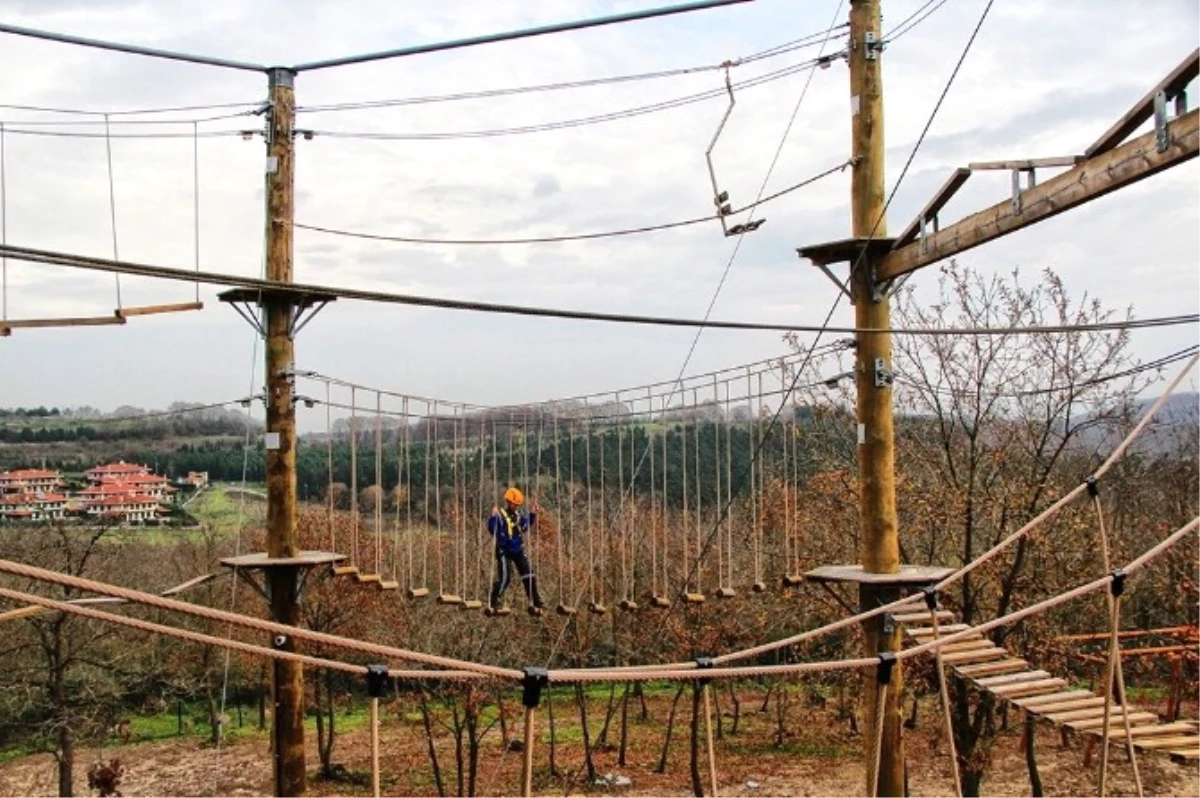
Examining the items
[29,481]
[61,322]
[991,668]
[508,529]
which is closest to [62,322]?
[61,322]

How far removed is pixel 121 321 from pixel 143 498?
981 centimetres

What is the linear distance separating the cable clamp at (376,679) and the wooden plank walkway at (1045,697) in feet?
9.20

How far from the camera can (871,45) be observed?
4.71 m

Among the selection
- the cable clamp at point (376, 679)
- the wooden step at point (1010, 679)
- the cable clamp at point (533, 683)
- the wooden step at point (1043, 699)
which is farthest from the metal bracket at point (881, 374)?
the cable clamp at point (376, 679)

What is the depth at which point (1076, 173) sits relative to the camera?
3354mm

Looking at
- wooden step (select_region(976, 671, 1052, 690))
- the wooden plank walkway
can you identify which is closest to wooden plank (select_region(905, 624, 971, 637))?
the wooden plank walkway

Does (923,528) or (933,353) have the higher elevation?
(933,353)

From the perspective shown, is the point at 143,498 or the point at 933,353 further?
the point at 143,498

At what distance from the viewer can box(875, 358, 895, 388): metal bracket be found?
15.6ft

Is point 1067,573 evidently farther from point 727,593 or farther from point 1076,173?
point 1076,173

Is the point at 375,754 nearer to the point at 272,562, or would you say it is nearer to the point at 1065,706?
the point at 272,562

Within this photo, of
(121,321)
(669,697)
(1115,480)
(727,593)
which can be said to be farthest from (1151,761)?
(121,321)

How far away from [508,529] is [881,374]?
96.0 inches

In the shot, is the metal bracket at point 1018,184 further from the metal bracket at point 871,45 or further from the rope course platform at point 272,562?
the rope course platform at point 272,562
